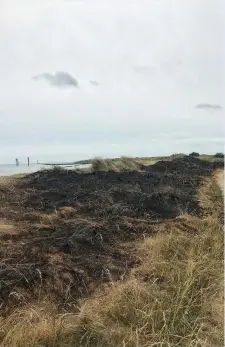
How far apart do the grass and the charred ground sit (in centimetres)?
33

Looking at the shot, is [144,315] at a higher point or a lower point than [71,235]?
lower

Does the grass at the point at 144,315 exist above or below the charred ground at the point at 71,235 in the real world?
below

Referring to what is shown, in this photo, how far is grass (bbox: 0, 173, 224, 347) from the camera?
15.4 ft

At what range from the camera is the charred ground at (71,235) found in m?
6.26

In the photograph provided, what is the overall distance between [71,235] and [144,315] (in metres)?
3.74

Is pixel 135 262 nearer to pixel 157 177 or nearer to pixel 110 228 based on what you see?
pixel 110 228

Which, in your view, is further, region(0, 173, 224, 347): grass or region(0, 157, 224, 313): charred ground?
region(0, 157, 224, 313): charred ground

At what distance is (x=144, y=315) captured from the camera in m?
5.23

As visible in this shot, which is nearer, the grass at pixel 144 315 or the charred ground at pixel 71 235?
the grass at pixel 144 315

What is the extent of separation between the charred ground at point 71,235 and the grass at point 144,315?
0.33 m

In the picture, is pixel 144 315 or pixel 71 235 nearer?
→ pixel 144 315

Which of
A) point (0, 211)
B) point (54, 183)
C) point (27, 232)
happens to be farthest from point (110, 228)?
point (54, 183)

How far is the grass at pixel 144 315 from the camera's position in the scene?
15.4ft

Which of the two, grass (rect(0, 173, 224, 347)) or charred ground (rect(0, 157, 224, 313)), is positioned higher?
charred ground (rect(0, 157, 224, 313))
